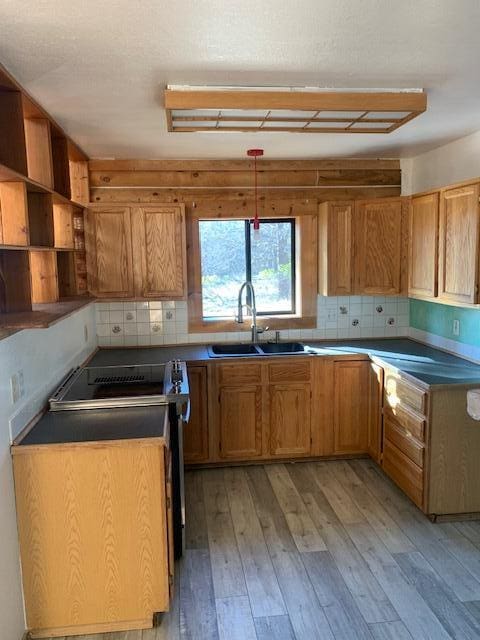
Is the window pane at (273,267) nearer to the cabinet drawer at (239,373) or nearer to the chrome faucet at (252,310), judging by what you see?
the chrome faucet at (252,310)

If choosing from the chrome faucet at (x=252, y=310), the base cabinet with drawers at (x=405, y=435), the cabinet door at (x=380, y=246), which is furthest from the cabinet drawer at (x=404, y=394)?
the chrome faucet at (x=252, y=310)

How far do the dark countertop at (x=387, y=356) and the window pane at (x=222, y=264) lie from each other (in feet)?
1.33

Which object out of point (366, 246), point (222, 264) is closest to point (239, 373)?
point (222, 264)

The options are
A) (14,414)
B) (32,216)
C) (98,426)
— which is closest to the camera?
(14,414)

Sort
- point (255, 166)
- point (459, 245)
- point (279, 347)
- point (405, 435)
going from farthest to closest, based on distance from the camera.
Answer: point (279, 347) < point (255, 166) < point (405, 435) < point (459, 245)

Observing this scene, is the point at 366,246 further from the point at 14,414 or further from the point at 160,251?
the point at 14,414

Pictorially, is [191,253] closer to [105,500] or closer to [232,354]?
[232,354]

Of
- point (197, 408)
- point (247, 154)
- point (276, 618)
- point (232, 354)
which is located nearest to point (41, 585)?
point (276, 618)

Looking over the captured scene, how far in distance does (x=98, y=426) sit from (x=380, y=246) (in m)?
2.57

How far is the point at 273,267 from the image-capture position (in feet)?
14.3

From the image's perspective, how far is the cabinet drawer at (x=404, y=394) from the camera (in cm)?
304

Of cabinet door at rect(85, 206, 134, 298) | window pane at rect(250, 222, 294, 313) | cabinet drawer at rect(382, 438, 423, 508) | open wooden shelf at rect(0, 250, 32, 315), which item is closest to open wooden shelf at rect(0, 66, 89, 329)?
open wooden shelf at rect(0, 250, 32, 315)

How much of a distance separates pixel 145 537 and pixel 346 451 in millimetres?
2115

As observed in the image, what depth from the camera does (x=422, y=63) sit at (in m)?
2.02
